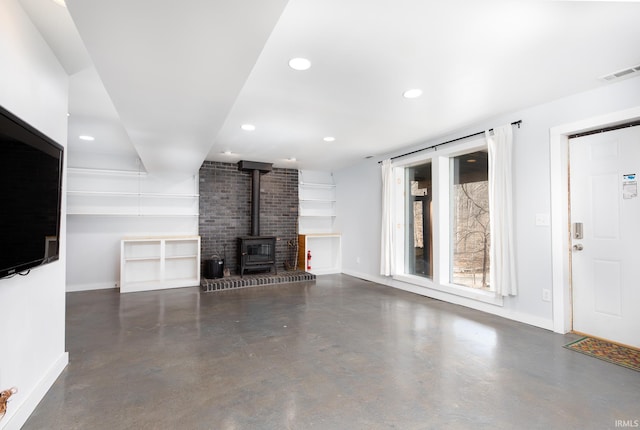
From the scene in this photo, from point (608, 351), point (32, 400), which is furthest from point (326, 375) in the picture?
point (608, 351)

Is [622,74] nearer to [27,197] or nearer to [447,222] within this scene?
[447,222]

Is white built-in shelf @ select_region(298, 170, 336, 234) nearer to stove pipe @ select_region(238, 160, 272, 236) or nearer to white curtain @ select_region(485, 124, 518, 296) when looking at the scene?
stove pipe @ select_region(238, 160, 272, 236)

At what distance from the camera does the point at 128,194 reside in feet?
18.5

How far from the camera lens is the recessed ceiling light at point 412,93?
117 inches

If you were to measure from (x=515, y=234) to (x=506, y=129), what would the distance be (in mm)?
1245

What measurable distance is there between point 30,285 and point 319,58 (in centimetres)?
245

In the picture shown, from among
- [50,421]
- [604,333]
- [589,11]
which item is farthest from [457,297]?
[50,421]

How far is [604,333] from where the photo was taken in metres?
2.99

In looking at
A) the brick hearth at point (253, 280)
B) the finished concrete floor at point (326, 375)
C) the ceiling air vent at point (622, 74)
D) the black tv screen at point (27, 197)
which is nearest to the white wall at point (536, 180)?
the ceiling air vent at point (622, 74)

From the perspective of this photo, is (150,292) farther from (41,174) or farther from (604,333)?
(604,333)

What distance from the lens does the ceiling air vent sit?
8.47ft

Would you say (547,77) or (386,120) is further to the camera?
(386,120)

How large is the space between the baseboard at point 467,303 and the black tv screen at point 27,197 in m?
4.40

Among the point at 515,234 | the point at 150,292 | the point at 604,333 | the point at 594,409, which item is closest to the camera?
the point at 594,409
